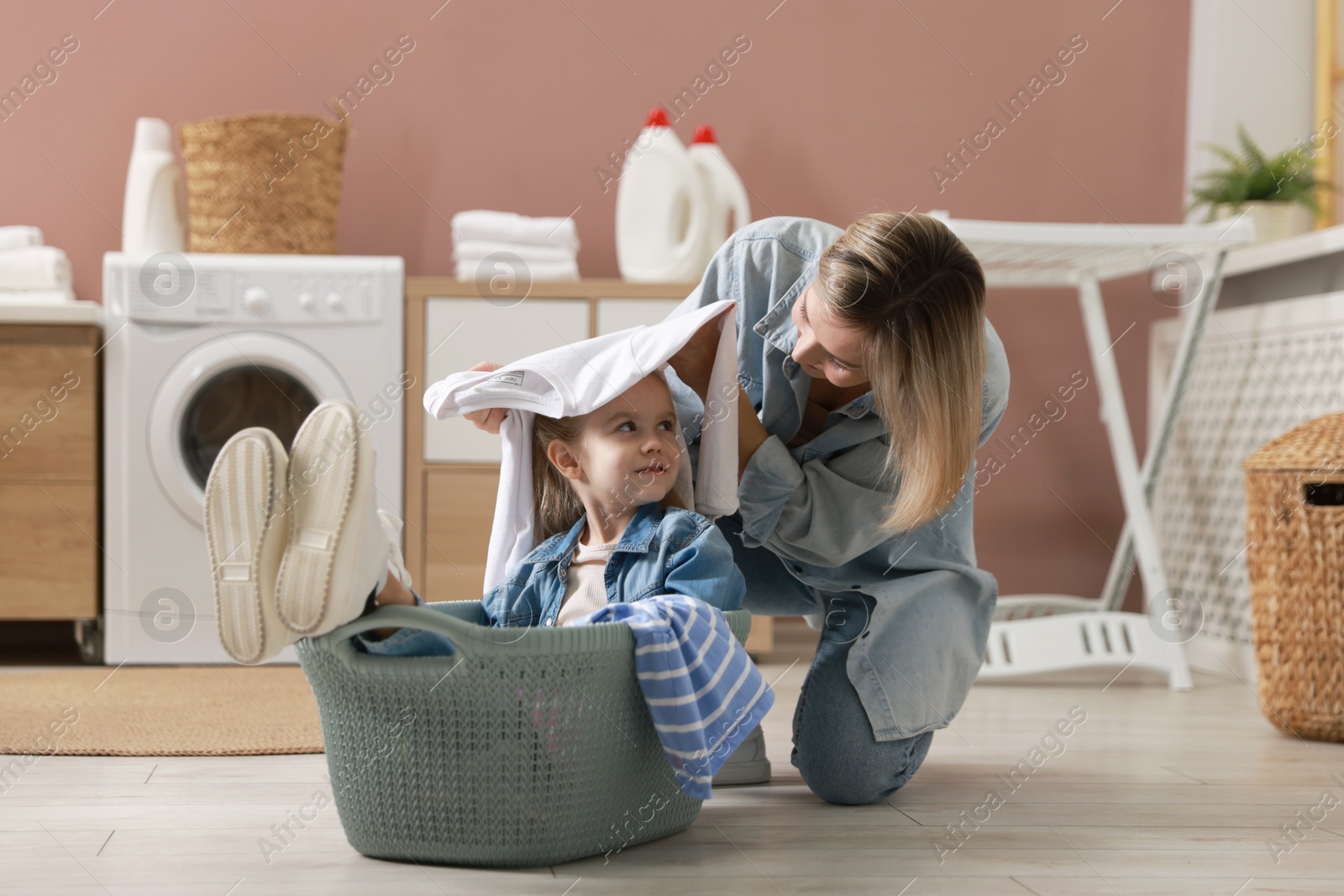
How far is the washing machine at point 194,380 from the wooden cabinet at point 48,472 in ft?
0.13

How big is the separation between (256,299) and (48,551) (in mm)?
675

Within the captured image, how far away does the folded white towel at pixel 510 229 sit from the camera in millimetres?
2695

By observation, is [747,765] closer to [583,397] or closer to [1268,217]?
[583,397]

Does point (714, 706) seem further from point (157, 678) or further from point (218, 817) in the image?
point (157, 678)

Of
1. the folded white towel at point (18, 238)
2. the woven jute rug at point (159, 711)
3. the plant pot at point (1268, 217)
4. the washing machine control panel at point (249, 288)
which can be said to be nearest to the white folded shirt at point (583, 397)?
the woven jute rug at point (159, 711)

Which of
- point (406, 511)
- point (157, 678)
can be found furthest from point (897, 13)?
point (157, 678)

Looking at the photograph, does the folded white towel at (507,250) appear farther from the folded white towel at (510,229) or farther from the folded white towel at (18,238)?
the folded white towel at (18,238)

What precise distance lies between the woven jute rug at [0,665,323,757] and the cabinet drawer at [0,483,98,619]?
0.46ft

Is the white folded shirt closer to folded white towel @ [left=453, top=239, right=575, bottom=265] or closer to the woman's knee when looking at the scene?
the woman's knee

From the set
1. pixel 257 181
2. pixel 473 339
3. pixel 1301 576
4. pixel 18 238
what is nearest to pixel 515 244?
pixel 473 339

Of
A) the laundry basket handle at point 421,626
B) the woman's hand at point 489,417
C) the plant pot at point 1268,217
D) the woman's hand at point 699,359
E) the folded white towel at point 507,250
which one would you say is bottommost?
the laundry basket handle at point 421,626

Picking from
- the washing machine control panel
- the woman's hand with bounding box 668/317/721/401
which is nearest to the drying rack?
the woman's hand with bounding box 668/317/721/401

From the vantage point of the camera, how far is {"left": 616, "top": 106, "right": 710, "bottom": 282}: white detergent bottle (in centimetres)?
274

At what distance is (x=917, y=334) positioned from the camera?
1253 millimetres
